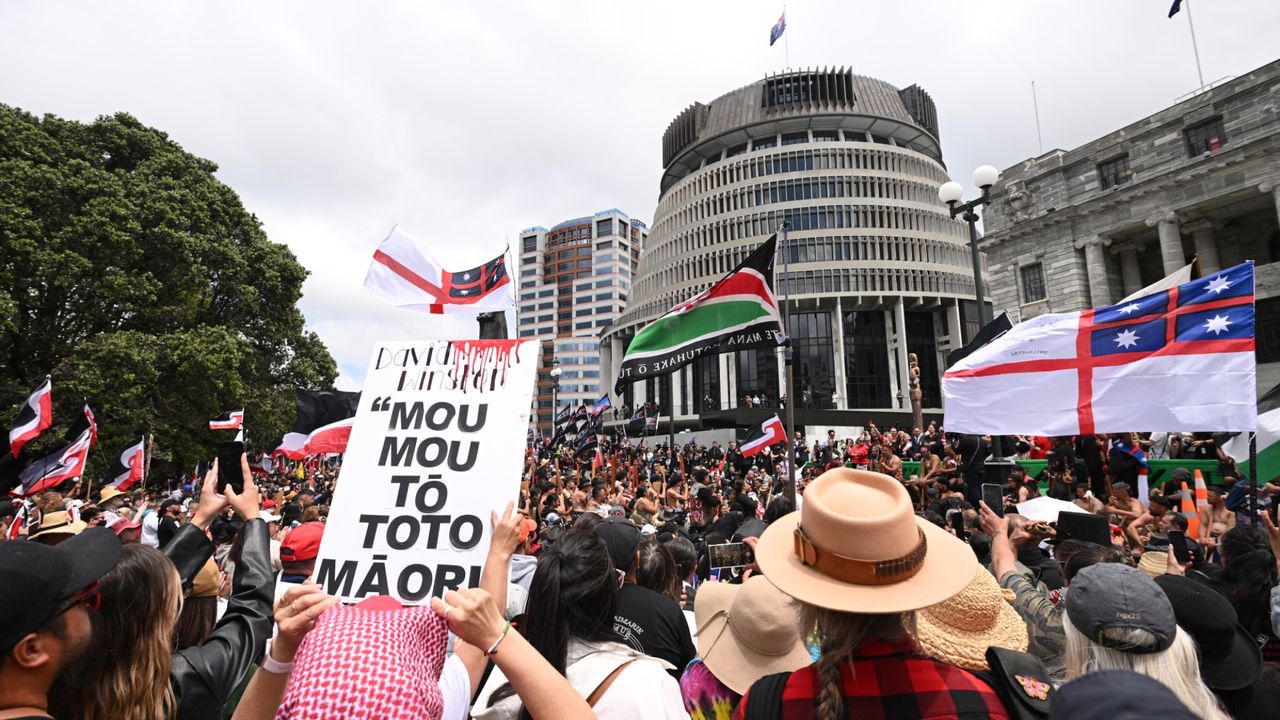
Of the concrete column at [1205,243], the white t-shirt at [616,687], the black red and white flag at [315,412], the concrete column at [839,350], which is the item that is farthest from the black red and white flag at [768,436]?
the concrete column at [839,350]

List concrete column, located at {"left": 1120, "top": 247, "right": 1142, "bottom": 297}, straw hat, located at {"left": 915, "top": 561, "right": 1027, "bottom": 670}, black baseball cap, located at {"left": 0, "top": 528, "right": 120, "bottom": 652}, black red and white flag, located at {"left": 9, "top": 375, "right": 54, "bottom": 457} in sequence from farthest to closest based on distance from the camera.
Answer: concrete column, located at {"left": 1120, "top": 247, "right": 1142, "bottom": 297} → black red and white flag, located at {"left": 9, "top": 375, "right": 54, "bottom": 457} → straw hat, located at {"left": 915, "top": 561, "right": 1027, "bottom": 670} → black baseball cap, located at {"left": 0, "top": 528, "right": 120, "bottom": 652}

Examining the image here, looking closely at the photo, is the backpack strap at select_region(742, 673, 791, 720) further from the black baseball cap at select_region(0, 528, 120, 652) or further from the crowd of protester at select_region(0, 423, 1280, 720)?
the black baseball cap at select_region(0, 528, 120, 652)

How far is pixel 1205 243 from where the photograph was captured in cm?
2945

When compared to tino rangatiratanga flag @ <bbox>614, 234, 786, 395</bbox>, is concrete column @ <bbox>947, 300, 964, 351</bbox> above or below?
above

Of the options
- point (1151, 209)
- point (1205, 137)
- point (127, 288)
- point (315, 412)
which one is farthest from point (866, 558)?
point (1205, 137)

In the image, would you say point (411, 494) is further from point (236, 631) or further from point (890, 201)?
point (890, 201)

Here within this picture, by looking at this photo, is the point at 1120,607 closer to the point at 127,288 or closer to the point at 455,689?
the point at 455,689

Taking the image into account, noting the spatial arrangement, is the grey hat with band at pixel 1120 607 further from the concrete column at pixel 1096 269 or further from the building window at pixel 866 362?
the building window at pixel 866 362

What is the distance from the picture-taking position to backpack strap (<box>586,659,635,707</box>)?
2.06 metres

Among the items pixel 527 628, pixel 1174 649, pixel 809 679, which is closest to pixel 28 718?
pixel 527 628

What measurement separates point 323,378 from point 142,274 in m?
7.55

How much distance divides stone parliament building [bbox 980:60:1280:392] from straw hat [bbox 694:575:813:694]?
31.8 metres

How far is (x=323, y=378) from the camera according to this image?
2620 cm

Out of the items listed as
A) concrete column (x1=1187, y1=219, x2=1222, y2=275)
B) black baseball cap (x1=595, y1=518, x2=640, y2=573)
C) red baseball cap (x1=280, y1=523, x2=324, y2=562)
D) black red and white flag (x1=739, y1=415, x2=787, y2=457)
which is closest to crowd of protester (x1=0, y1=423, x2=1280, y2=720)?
black baseball cap (x1=595, y1=518, x2=640, y2=573)
